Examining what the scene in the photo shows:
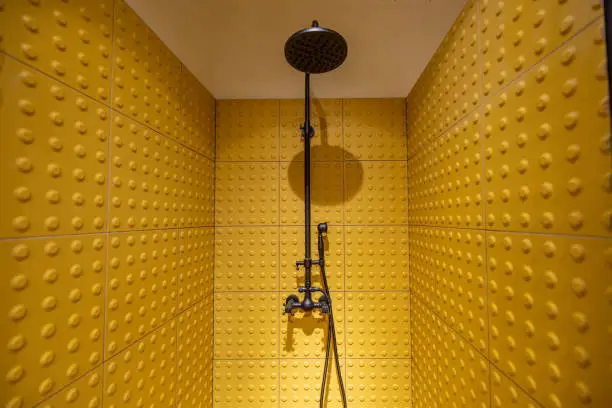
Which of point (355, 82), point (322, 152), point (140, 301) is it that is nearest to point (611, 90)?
point (355, 82)

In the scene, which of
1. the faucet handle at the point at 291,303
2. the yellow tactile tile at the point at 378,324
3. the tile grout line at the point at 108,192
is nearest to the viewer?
the tile grout line at the point at 108,192

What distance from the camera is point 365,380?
5.04 ft

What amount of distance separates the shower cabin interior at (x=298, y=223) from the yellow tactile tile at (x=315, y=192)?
0.01m

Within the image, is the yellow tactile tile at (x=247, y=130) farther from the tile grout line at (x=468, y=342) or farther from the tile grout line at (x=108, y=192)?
the tile grout line at (x=468, y=342)

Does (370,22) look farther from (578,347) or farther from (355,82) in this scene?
(578,347)

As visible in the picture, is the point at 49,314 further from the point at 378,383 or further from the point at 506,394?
→ the point at 378,383

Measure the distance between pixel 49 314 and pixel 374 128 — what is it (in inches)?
66.9

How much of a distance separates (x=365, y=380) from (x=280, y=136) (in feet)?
5.38

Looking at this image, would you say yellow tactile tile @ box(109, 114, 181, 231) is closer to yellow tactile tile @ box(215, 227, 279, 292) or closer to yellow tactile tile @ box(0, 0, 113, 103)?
yellow tactile tile @ box(0, 0, 113, 103)

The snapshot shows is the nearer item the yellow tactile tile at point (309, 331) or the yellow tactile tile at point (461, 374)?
the yellow tactile tile at point (461, 374)

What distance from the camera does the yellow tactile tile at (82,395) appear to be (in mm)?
649

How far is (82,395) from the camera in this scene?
71cm

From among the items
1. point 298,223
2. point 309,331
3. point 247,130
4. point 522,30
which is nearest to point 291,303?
point 309,331

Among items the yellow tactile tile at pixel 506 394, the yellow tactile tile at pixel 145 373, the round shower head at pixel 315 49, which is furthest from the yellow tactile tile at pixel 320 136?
the yellow tactile tile at pixel 506 394
